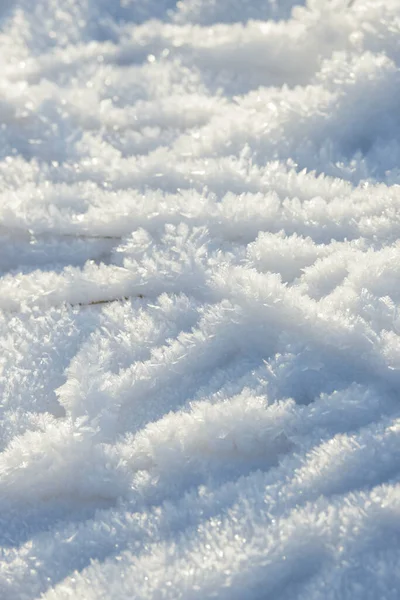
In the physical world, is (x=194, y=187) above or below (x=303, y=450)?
above

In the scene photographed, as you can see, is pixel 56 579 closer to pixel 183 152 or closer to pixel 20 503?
→ pixel 20 503

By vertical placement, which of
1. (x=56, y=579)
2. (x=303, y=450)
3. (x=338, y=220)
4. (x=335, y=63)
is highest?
(x=335, y=63)

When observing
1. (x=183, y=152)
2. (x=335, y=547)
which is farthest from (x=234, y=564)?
(x=183, y=152)

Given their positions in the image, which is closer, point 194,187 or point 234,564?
point 234,564

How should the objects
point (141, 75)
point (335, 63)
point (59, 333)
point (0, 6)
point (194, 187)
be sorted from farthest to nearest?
1. point (0, 6)
2. point (141, 75)
3. point (335, 63)
4. point (194, 187)
5. point (59, 333)

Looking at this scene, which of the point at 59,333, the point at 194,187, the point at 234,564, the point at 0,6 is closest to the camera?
the point at 234,564

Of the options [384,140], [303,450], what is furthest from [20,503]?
[384,140]
